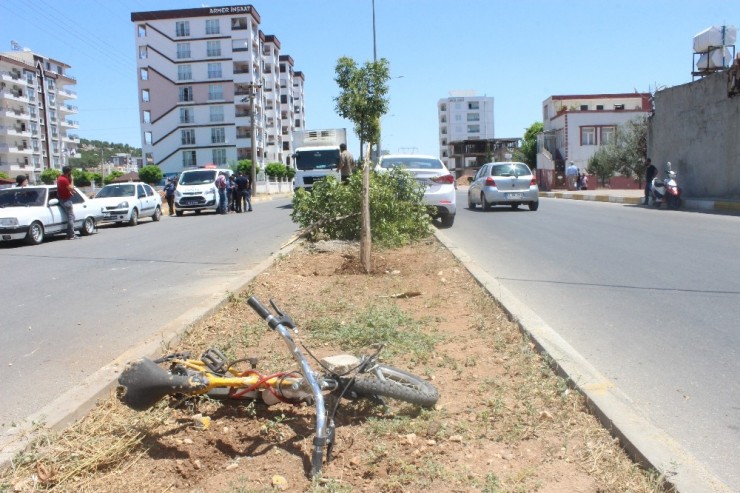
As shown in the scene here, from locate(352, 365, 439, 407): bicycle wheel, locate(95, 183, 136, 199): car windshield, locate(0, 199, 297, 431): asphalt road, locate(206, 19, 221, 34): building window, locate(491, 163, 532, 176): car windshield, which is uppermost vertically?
locate(206, 19, 221, 34): building window

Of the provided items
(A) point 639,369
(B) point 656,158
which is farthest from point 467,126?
(A) point 639,369

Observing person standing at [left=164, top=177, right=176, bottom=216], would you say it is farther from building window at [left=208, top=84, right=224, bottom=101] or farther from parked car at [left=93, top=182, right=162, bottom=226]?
building window at [left=208, top=84, right=224, bottom=101]

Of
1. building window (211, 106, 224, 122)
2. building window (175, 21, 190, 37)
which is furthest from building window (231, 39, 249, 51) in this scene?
building window (211, 106, 224, 122)

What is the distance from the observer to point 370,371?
3.83m

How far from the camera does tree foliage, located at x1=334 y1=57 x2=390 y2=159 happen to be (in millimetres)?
16516

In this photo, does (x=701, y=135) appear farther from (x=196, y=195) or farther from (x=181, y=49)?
(x=181, y=49)

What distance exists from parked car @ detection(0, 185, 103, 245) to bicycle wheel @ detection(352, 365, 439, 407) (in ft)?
46.6

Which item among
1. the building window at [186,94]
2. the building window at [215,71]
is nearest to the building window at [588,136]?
the building window at [215,71]

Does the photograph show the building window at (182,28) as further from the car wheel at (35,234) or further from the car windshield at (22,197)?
the car wheel at (35,234)

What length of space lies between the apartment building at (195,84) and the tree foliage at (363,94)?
227 ft

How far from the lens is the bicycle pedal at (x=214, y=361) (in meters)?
3.96

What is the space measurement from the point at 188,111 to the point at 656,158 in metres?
72.7

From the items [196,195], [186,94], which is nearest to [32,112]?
[186,94]

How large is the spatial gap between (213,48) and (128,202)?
71516mm
